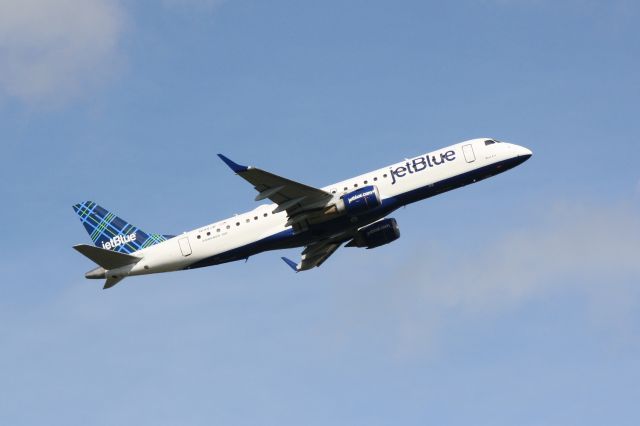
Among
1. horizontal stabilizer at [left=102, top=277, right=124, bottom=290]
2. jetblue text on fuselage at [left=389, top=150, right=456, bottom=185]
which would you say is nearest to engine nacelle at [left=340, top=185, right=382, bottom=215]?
jetblue text on fuselage at [left=389, top=150, right=456, bottom=185]

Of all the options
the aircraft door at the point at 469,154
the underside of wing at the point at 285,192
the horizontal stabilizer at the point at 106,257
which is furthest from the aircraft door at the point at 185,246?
the aircraft door at the point at 469,154

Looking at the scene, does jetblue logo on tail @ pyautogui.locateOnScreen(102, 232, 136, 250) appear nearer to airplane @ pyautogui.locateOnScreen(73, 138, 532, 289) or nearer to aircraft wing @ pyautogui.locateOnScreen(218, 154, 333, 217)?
airplane @ pyautogui.locateOnScreen(73, 138, 532, 289)

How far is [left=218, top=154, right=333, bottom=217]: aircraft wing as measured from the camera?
6109 centimetres

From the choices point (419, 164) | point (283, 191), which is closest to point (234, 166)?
point (283, 191)

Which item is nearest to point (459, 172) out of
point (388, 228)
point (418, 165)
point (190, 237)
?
point (418, 165)

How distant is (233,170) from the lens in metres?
60.4

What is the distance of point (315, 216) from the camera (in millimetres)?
65750

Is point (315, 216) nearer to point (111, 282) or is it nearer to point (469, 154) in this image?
point (469, 154)

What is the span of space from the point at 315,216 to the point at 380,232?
6755 millimetres

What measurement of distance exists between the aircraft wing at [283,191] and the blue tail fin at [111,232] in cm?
1047

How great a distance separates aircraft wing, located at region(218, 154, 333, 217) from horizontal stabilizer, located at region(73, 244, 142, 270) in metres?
11.6

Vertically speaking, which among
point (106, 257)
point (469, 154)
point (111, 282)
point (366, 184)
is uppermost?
point (469, 154)

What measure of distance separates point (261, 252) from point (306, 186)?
743cm

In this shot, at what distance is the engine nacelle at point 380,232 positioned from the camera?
231 feet
